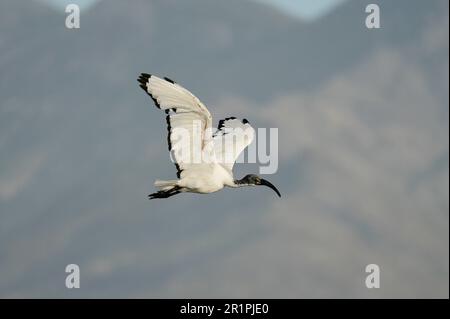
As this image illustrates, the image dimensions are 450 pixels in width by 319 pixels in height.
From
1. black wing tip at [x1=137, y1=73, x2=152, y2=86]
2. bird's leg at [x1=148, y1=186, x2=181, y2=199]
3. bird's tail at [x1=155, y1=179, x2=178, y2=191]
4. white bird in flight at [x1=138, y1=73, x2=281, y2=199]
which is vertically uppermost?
black wing tip at [x1=137, y1=73, x2=152, y2=86]

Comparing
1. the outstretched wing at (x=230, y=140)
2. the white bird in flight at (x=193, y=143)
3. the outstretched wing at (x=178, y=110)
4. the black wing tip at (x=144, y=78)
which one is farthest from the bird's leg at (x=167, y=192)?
the black wing tip at (x=144, y=78)

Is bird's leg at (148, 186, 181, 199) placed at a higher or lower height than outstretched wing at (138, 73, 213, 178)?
lower

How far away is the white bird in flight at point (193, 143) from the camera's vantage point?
20.2 metres

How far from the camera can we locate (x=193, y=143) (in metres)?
20.7

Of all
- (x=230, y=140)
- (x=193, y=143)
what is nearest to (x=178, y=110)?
(x=193, y=143)

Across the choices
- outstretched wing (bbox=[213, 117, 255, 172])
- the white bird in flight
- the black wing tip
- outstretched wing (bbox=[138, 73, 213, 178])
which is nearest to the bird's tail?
the white bird in flight

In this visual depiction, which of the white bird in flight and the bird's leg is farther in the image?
the bird's leg

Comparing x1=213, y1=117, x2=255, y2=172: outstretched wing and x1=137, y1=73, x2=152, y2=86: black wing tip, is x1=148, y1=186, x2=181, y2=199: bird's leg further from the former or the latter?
x1=137, y1=73, x2=152, y2=86: black wing tip

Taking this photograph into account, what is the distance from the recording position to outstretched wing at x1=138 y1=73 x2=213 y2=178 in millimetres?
20094

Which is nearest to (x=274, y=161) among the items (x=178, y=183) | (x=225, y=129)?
(x=225, y=129)

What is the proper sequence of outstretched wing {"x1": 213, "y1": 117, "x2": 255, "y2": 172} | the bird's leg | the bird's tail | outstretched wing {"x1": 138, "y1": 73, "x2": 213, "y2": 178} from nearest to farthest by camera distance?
1. outstretched wing {"x1": 138, "y1": 73, "x2": 213, "y2": 178}
2. the bird's leg
3. the bird's tail
4. outstretched wing {"x1": 213, "y1": 117, "x2": 255, "y2": 172}

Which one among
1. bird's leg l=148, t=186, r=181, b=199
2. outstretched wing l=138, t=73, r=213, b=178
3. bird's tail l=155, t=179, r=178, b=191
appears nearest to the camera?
outstretched wing l=138, t=73, r=213, b=178

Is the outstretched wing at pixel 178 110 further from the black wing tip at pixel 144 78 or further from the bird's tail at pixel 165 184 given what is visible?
the bird's tail at pixel 165 184
